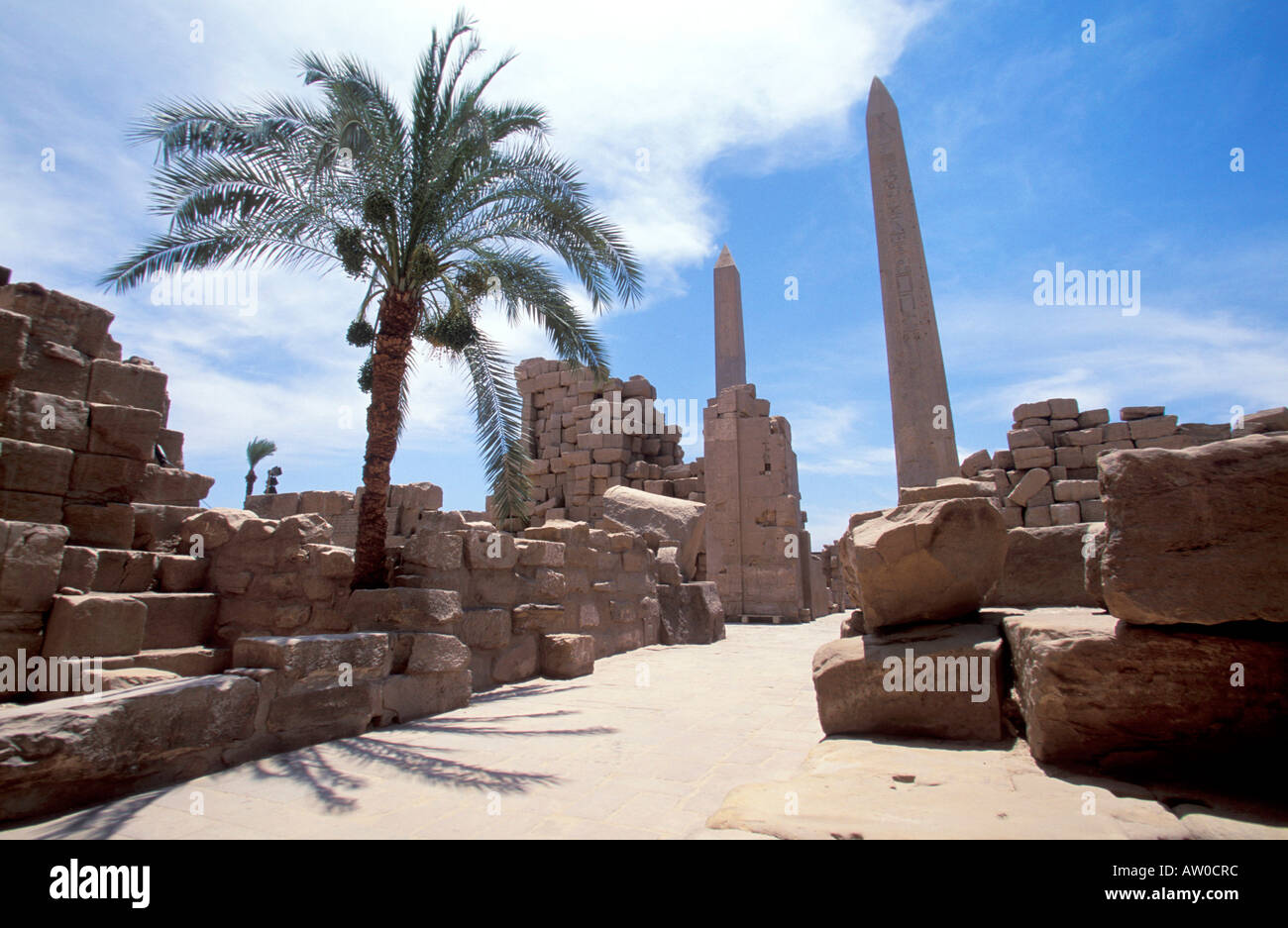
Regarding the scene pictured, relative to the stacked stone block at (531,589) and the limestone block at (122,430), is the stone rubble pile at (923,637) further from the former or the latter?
the limestone block at (122,430)

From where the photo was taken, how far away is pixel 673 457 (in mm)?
18359

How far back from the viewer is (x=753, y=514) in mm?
13875

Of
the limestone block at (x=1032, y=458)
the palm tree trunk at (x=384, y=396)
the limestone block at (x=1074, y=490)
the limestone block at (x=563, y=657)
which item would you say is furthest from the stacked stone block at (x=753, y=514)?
the palm tree trunk at (x=384, y=396)

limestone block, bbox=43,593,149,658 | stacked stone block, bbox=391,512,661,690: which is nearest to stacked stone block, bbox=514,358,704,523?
stacked stone block, bbox=391,512,661,690

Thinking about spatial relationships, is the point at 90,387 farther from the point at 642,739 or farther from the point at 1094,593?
the point at 1094,593

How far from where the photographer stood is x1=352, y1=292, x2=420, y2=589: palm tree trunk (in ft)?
20.4

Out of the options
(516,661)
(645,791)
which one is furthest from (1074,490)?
(645,791)

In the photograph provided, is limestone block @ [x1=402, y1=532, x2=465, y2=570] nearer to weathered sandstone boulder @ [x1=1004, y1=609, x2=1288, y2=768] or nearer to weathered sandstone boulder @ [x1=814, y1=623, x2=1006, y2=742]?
weathered sandstone boulder @ [x1=814, y1=623, x2=1006, y2=742]

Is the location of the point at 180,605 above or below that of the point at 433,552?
below

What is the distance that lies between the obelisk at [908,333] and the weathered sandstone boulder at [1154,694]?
38.4ft

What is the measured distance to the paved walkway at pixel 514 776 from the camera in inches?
100

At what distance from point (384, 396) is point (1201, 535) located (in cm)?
588

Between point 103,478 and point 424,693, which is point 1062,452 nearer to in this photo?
point 424,693

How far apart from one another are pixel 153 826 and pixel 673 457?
16.1m
